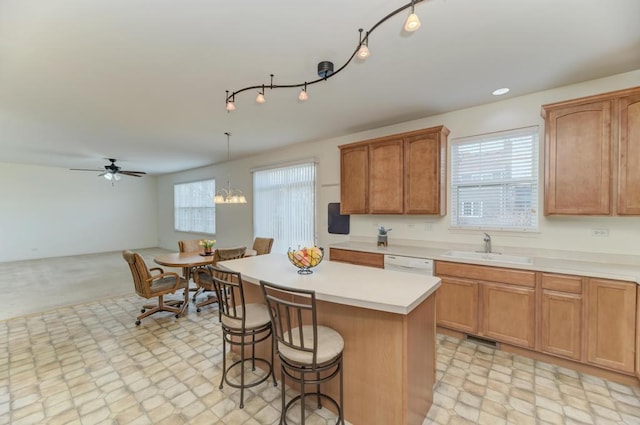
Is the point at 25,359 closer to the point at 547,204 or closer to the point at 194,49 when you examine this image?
the point at 194,49

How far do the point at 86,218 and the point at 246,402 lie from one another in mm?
9510

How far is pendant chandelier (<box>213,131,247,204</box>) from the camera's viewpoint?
441 cm

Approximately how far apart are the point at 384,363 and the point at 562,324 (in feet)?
6.34

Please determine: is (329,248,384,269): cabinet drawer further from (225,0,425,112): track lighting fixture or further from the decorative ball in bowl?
(225,0,425,112): track lighting fixture

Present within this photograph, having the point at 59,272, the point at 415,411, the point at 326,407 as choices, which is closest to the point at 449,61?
the point at 415,411

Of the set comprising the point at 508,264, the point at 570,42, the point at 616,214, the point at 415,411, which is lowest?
the point at 415,411

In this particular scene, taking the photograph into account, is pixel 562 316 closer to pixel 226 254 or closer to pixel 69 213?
pixel 226 254

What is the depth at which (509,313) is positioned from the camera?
2645mm

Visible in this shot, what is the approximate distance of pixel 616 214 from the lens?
2.39 metres

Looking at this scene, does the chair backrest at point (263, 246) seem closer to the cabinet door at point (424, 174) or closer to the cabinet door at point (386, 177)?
the cabinet door at point (386, 177)

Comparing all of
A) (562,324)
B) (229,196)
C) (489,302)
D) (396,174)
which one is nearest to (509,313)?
(489,302)

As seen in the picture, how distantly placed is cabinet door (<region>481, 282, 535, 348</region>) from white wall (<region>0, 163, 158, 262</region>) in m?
10.8

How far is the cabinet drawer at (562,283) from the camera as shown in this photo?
2326 millimetres

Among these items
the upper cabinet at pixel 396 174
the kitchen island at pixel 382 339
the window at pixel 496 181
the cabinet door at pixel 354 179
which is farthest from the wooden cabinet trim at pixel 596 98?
the kitchen island at pixel 382 339
